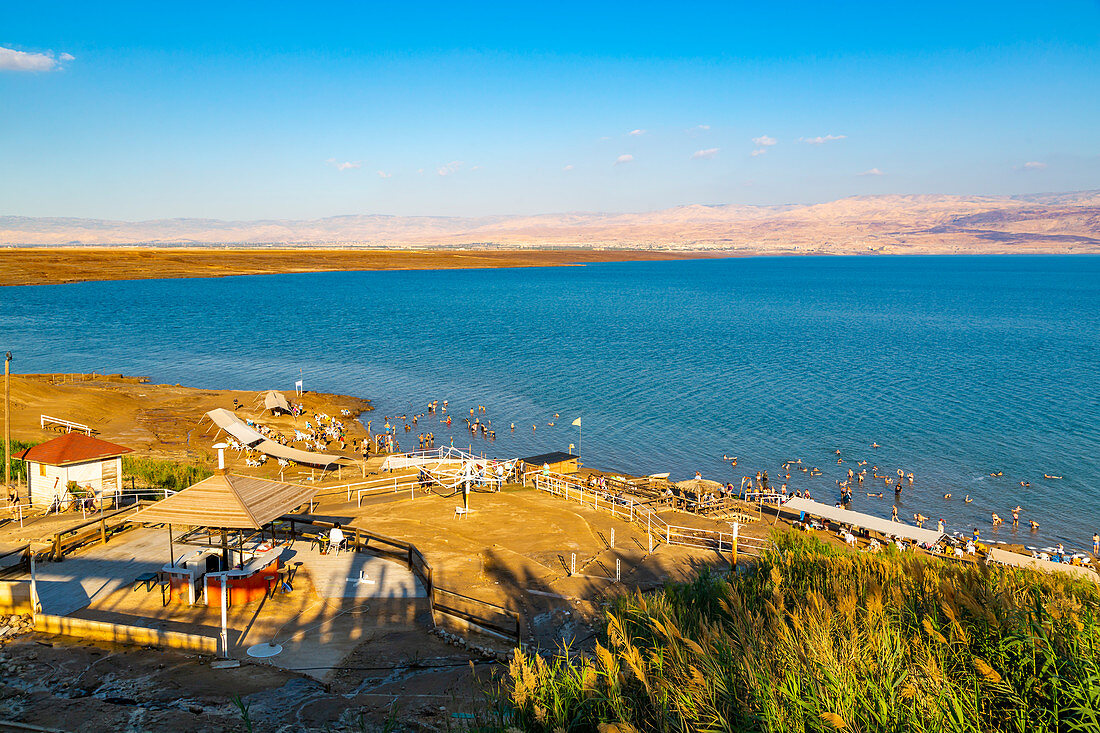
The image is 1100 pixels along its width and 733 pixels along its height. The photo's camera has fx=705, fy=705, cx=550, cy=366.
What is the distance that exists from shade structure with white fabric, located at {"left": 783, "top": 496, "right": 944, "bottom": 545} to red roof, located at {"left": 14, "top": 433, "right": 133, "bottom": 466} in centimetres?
2390

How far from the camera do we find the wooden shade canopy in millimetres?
12398

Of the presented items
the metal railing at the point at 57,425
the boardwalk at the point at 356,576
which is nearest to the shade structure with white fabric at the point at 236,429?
the metal railing at the point at 57,425

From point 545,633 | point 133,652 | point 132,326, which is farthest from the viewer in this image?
point 132,326

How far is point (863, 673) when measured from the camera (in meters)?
5.66

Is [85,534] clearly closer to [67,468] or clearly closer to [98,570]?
[98,570]

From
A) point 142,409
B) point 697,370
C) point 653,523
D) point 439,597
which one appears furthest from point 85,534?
point 697,370

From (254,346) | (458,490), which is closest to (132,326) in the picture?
(254,346)

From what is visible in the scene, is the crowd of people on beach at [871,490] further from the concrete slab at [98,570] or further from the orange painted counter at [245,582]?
the concrete slab at [98,570]

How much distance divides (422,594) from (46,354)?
205 ft

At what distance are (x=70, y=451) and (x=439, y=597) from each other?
12956mm

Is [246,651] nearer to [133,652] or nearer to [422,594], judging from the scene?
[133,652]

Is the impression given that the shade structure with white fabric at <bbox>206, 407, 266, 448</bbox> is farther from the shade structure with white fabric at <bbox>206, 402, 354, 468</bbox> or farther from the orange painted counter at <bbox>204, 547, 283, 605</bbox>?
the orange painted counter at <bbox>204, 547, 283, 605</bbox>

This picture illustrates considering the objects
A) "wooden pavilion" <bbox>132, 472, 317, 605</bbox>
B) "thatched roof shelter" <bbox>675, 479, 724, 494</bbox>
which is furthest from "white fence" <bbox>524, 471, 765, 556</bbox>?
"wooden pavilion" <bbox>132, 472, 317, 605</bbox>

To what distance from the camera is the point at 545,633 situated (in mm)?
12969
